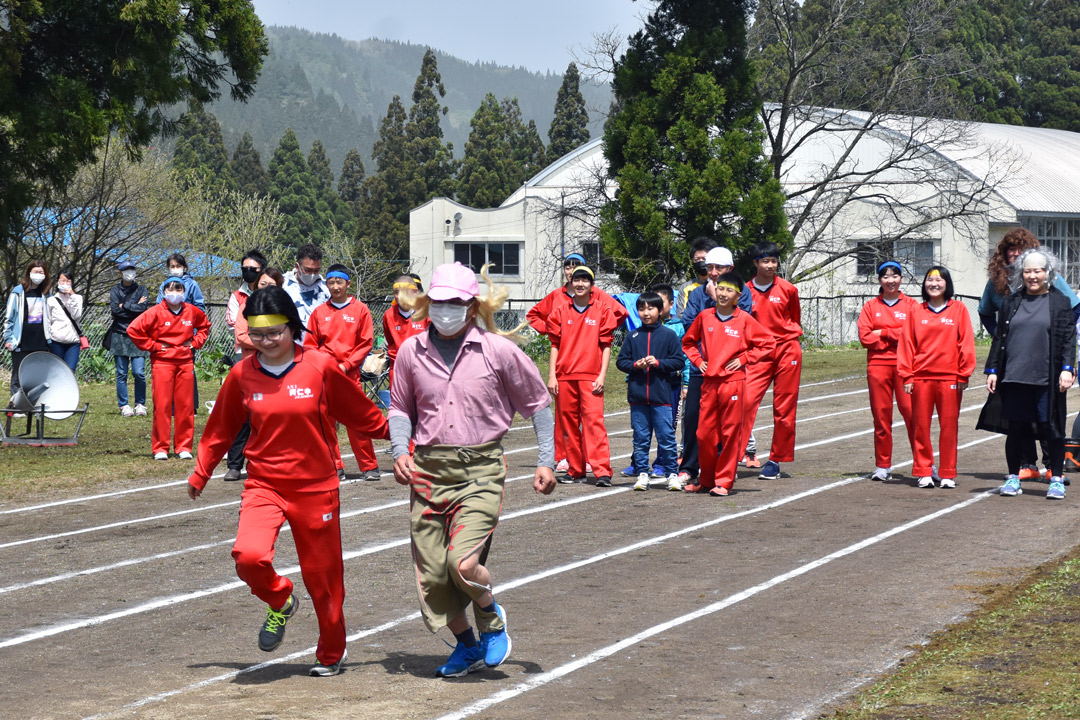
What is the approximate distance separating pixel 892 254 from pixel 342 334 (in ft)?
90.1

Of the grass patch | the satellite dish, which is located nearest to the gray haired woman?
the grass patch

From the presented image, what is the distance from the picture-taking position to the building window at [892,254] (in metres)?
36.7

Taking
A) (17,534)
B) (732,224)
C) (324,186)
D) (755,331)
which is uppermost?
(324,186)

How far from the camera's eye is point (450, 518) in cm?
654

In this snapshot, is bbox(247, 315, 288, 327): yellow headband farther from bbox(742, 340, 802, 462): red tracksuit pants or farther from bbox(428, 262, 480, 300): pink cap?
bbox(742, 340, 802, 462): red tracksuit pants

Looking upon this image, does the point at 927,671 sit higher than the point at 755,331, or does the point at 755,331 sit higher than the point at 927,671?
the point at 755,331

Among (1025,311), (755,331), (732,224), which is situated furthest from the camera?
(732,224)

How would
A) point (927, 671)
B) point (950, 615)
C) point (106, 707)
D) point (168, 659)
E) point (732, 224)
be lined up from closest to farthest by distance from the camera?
point (106, 707) < point (927, 671) < point (168, 659) < point (950, 615) < point (732, 224)

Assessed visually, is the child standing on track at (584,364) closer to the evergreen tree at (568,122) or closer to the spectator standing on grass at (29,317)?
the spectator standing on grass at (29,317)

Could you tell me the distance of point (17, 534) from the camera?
36.0 feet

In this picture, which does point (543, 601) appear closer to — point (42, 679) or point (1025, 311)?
point (42, 679)

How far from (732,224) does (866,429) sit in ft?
41.9

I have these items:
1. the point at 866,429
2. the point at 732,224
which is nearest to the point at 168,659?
the point at 866,429

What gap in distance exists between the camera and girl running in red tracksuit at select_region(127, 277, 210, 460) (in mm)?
14562
